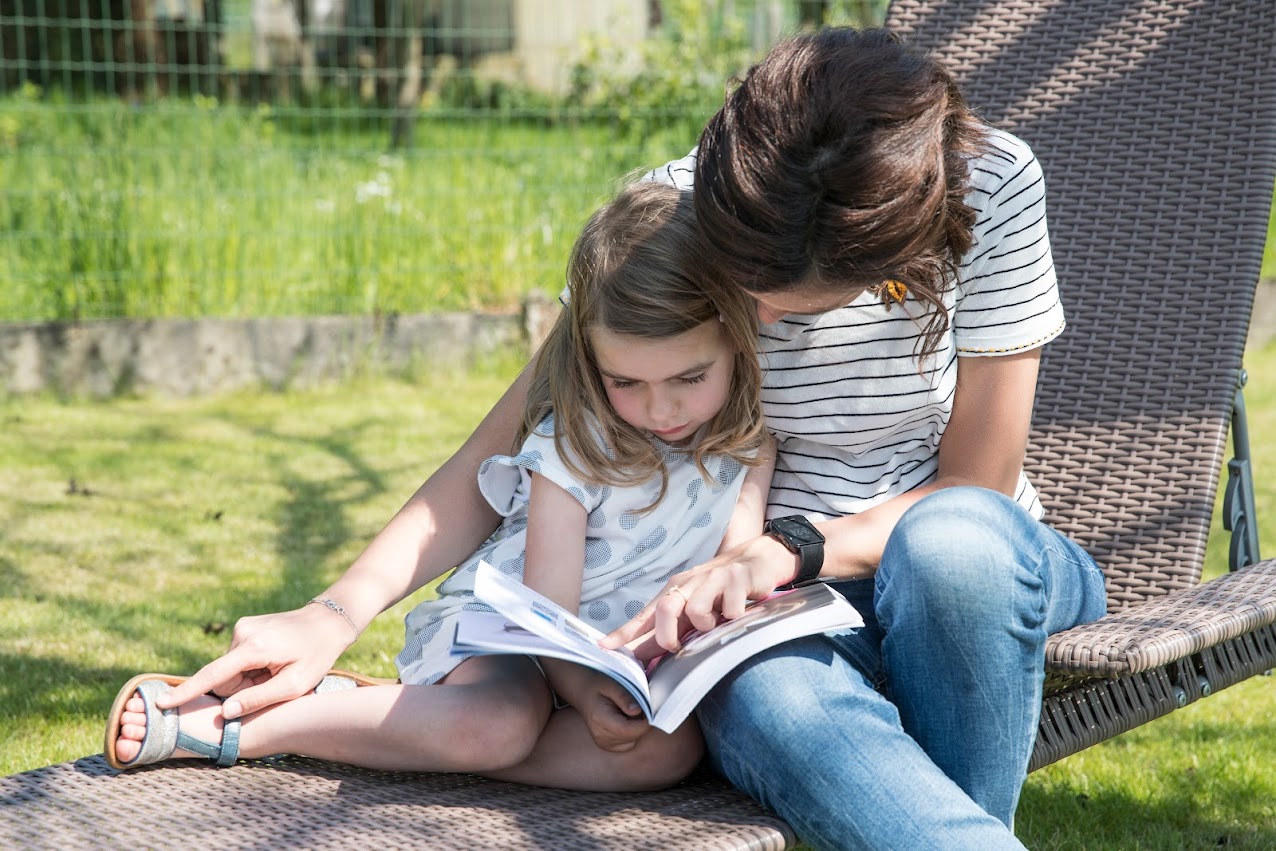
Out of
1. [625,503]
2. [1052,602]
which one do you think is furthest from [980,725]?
[625,503]

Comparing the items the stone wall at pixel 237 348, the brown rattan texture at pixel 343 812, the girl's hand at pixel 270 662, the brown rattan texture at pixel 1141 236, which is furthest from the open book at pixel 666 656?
the stone wall at pixel 237 348

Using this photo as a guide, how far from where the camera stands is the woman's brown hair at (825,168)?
5.41 ft

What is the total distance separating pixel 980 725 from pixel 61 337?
173 inches

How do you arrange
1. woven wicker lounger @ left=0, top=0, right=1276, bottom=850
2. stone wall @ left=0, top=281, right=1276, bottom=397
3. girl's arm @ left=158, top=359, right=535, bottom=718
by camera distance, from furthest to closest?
stone wall @ left=0, top=281, right=1276, bottom=397 → girl's arm @ left=158, top=359, right=535, bottom=718 → woven wicker lounger @ left=0, top=0, right=1276, bottom=850

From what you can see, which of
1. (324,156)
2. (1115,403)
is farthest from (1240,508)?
(324,156)

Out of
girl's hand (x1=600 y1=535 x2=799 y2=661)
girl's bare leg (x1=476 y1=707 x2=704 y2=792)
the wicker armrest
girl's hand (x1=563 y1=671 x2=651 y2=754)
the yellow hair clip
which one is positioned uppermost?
the yellow hair clip

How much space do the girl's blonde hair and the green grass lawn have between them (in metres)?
1.00

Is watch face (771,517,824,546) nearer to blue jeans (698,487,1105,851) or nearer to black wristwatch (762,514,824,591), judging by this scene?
black wristwatch (762,514,824,591)

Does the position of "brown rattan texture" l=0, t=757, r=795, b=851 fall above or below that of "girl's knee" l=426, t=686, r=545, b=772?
below

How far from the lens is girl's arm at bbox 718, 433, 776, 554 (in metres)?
2.07

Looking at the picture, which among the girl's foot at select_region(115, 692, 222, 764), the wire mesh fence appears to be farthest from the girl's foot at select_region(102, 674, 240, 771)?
the wire mesh fence

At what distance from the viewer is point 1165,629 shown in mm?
1833

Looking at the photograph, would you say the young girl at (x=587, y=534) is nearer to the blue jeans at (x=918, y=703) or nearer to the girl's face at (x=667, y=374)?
the girl's face at (x=667, y=374)

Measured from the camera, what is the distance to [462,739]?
1770 millimetres
